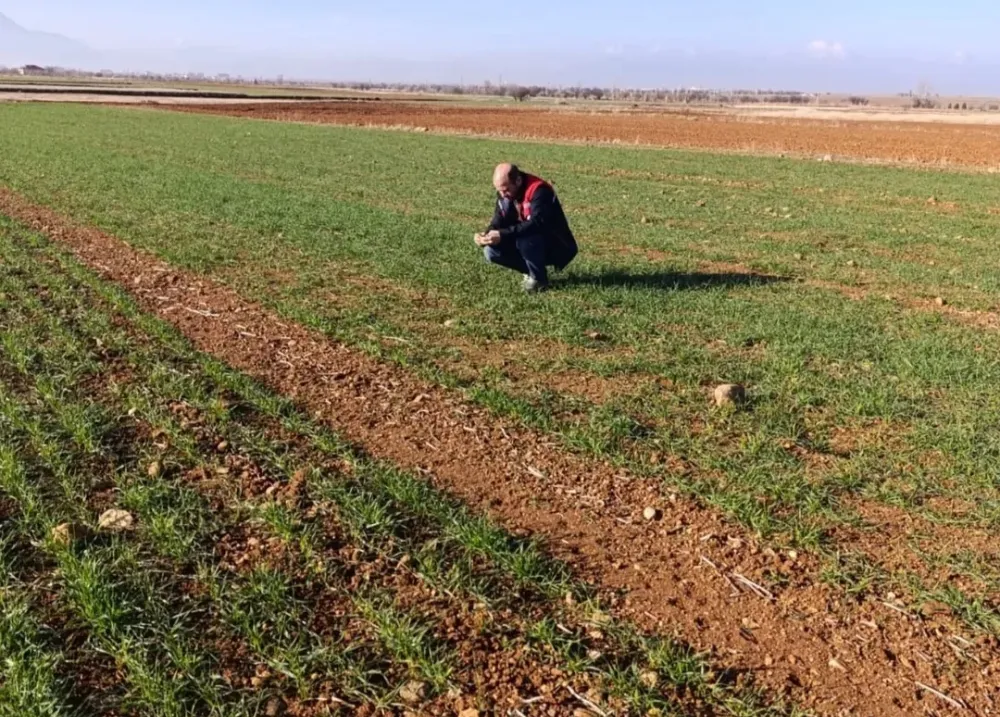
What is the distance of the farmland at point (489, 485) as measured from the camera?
3225 millimetres

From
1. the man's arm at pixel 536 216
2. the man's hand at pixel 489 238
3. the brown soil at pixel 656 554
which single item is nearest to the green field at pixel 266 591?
the brown soil at pixel 656 554

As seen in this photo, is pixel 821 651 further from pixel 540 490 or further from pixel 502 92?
pixel 502 92

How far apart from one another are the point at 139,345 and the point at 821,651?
5.95m

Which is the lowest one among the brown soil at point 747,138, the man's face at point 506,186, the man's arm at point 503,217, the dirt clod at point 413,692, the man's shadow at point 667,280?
the dirt clod at point 413,692

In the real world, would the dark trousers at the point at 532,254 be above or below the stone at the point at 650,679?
above

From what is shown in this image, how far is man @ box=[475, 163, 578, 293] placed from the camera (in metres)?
8.62

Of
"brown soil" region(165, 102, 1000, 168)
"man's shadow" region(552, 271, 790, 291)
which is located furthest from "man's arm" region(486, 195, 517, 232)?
"brown soil" region(165, 102, 1000, 168)

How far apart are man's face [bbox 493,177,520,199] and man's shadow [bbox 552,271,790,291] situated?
1.38m

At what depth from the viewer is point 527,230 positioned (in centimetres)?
866

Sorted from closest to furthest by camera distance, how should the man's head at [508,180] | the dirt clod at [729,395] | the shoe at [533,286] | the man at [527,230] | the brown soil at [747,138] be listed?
the dirt clod at [729,395]
the man's head at [508,180]
the man at [527,230]
the shoe at [533,286]
the brown soil at [747,138]

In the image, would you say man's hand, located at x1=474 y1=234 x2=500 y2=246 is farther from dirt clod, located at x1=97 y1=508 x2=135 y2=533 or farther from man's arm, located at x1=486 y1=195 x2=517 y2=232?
dirt clod, located at x1=97 y1=508 x2=135 y2=533

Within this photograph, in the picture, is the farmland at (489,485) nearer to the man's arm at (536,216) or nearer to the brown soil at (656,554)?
the brown soil at (656,554)

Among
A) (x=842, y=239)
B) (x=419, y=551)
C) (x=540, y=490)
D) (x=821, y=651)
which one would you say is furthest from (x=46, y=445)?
(x=842, y=239)

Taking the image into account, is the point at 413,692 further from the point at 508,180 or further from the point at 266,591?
the point at 508,180
